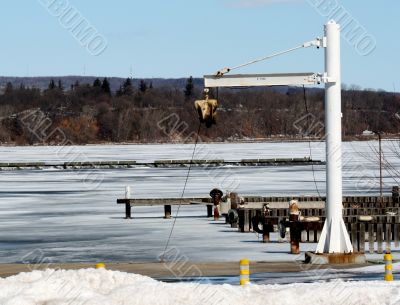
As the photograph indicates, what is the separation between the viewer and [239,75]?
25.1 m

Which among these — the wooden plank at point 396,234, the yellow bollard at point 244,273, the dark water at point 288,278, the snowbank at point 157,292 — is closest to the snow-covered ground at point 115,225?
the wooden plank at point 396,234

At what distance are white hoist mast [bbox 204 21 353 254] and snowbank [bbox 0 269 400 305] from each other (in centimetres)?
740

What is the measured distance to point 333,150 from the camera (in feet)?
82.8

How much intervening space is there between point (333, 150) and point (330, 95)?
1.27m

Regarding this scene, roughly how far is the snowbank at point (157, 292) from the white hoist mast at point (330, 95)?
24.3 ft

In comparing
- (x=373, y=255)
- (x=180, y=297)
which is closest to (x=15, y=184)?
(x=373, y=255)

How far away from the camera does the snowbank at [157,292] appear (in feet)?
53.6

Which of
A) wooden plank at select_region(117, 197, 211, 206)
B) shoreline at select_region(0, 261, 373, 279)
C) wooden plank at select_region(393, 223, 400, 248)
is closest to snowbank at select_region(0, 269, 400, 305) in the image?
shoreline at select_region(0, 261, 373, 279)

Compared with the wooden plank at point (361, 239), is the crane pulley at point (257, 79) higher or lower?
higher

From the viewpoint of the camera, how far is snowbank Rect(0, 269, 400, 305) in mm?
16344

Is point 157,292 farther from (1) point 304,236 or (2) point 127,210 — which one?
(2) point 127,210

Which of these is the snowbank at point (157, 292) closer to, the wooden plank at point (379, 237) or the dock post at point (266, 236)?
the wooden plank at point (379, 237)

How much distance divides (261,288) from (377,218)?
1528cm

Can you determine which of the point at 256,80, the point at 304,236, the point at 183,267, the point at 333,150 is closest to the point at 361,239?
the point at 333,150
